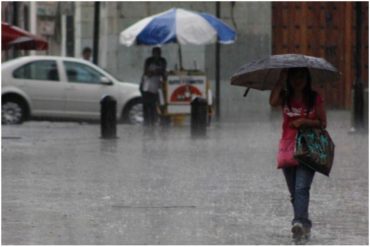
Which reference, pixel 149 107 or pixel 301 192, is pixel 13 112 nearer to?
pixel 149 107

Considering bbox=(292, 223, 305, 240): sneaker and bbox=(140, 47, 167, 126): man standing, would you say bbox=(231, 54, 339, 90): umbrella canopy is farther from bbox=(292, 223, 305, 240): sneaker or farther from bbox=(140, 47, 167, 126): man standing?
bbox=(140, 47, 167, 126): man standing

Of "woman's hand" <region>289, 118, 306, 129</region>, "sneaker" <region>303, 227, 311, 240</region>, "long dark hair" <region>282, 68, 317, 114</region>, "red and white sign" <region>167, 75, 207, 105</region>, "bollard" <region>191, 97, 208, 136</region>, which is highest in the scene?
"long dark hair" <region>282, 68, 317, 114</region>

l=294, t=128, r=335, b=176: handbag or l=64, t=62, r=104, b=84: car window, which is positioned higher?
Result: l=294, t=128, r=335, b=176: handbag

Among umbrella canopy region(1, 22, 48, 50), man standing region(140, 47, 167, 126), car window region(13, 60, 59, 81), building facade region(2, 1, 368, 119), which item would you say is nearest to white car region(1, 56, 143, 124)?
car window region(13, 60, 59, 81)

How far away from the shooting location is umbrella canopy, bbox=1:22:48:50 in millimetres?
22706

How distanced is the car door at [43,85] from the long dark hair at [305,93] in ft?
58.4

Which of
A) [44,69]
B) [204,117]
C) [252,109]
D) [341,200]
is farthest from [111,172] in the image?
[252,109]

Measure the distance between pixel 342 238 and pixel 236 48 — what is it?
25399 millimetres

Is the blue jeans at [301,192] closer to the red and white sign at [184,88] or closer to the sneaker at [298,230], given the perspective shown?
the sneaker at [298,230]

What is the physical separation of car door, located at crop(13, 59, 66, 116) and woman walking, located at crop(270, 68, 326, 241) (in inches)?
700

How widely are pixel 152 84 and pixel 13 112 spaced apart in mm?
2861

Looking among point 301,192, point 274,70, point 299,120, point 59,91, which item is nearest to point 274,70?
point 274,70

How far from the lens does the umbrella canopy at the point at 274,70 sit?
1056 cm

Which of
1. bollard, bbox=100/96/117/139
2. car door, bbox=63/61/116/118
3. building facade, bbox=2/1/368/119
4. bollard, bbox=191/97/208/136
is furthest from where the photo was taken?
building facade, bbox=2/1/368/119
